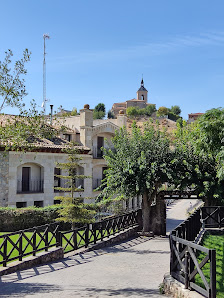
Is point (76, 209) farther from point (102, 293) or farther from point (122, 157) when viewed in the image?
point (102, 293)

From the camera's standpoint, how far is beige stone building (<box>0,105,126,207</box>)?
26188 mm

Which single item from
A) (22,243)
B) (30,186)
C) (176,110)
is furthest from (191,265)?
(176,110)

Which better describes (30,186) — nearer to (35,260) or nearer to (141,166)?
(141,166)

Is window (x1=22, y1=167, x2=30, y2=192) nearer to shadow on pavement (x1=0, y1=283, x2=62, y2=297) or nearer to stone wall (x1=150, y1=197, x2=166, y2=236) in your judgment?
stone wall (x1=150, y1=197, x2=166, y2=236)

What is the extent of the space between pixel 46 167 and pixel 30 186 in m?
1.93

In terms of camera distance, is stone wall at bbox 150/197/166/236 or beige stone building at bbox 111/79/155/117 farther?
beige stone building at bbox 111/79/155/117

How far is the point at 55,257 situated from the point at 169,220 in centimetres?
2026

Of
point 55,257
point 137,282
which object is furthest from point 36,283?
point 55,257

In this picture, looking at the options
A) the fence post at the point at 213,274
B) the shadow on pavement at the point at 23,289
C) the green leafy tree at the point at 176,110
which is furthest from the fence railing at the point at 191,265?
the green leafy tree at the point at 176,110

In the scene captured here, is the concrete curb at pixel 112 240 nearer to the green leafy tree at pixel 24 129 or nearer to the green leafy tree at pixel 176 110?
the green leafy tree at pixel 24 129

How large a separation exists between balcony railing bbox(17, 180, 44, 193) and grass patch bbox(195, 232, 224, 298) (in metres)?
15.0

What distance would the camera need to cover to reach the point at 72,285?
975cm

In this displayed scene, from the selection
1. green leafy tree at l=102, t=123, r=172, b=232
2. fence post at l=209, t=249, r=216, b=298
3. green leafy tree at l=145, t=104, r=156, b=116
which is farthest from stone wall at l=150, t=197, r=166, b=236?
green leafy tree at l=145, t=104, r=156, b=116

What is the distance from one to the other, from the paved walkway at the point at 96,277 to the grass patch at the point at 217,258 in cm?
131
